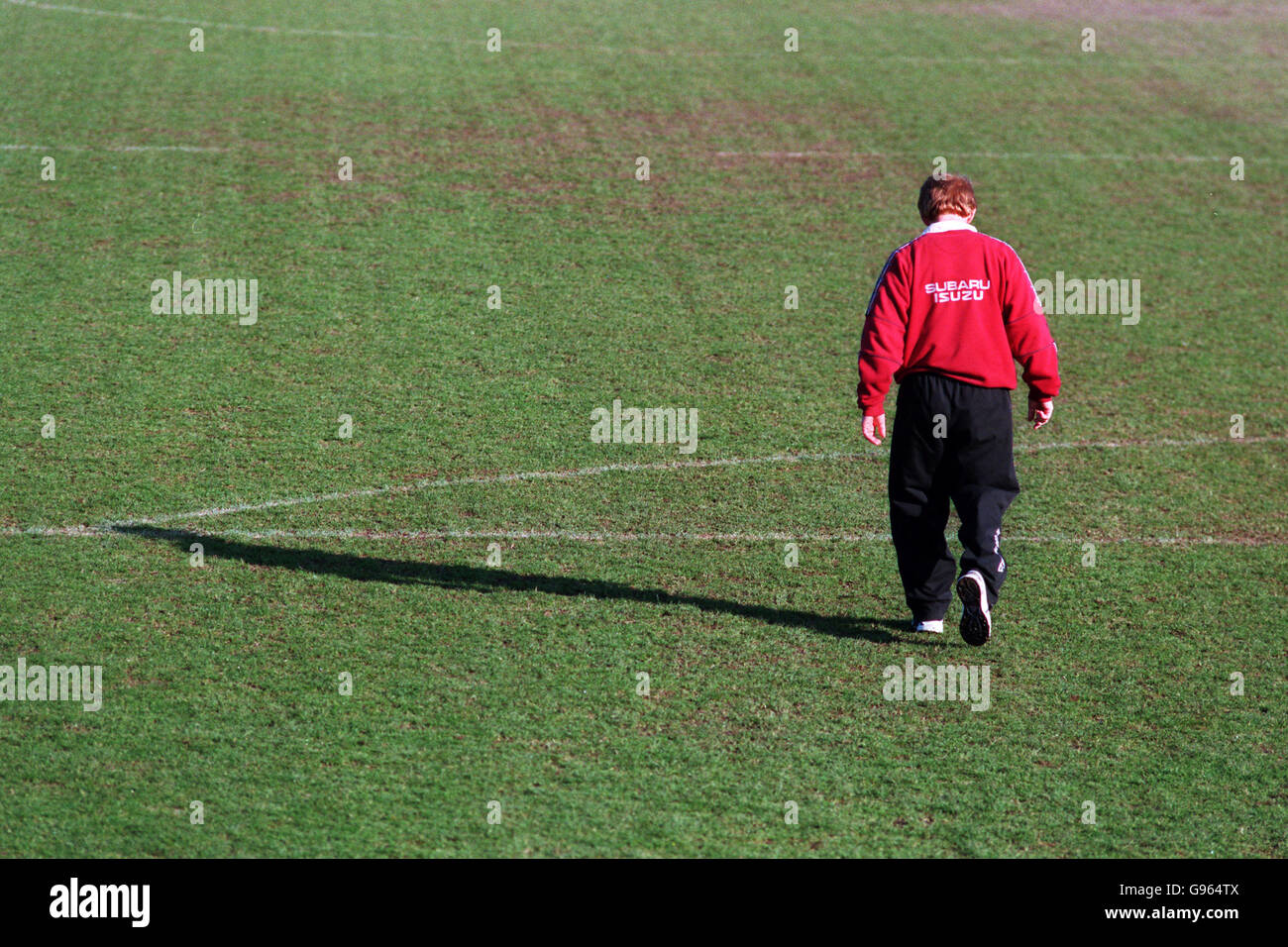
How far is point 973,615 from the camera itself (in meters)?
6.12

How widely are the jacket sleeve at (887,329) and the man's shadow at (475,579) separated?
1238mm

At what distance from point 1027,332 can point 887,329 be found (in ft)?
2.17

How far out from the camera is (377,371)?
9984mm

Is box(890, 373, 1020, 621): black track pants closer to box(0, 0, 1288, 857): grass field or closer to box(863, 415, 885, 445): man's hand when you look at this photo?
box(863, 415, 885, 445): man's hand

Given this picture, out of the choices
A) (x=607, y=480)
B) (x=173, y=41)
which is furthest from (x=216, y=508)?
(x=173, y=41)

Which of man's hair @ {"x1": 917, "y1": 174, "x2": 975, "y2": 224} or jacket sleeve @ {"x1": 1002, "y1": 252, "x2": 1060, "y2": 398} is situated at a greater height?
man's hair @ {"x1": 917, "y1": 174, "x2": 975, "y2": 224}

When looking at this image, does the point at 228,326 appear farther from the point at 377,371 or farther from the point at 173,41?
the point at 173,41

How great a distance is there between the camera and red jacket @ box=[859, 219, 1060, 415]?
20.0ft

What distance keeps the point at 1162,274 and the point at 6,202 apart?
35.2ft

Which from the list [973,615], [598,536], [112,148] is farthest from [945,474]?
[112,148]

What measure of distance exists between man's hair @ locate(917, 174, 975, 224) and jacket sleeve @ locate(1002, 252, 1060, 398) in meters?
0.32

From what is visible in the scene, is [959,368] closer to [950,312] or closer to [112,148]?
[950,312]

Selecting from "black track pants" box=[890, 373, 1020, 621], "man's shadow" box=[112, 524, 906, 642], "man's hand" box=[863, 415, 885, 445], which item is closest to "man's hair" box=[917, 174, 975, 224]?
"black track pants" box=[890, 373, 1020, 621]
